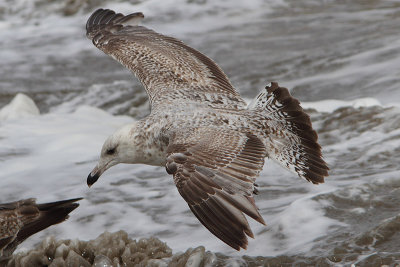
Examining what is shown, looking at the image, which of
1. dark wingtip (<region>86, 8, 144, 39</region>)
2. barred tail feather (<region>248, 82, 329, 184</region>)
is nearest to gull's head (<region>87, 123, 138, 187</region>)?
barred tail feather (<region>248, 82, 329, 184</region>)

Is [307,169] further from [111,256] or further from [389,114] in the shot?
[389,114]

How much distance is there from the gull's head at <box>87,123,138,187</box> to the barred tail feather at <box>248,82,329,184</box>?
0.91m

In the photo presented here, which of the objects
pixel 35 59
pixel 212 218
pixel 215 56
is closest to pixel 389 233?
pixel 212 218

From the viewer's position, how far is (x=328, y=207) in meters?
4.99

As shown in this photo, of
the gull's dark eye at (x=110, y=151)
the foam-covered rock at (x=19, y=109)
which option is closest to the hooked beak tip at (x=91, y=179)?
the gull's dark eye at (x=110, y=151)

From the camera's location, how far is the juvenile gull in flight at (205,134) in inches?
149

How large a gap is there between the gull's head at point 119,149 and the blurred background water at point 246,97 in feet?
1.88

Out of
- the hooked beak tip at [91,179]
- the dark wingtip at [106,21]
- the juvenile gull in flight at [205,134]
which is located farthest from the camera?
the dark wingtip at [106,21]

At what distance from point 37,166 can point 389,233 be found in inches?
148

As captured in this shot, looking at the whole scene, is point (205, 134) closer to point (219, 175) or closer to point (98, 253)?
point (219, 175)

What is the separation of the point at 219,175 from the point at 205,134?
598 mm

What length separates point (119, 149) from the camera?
16.4ft

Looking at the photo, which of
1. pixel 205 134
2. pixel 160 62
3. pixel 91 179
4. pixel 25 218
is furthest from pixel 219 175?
pixel 160 62

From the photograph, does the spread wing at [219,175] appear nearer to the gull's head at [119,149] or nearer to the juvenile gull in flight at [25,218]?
the gull's head at [119,149]
